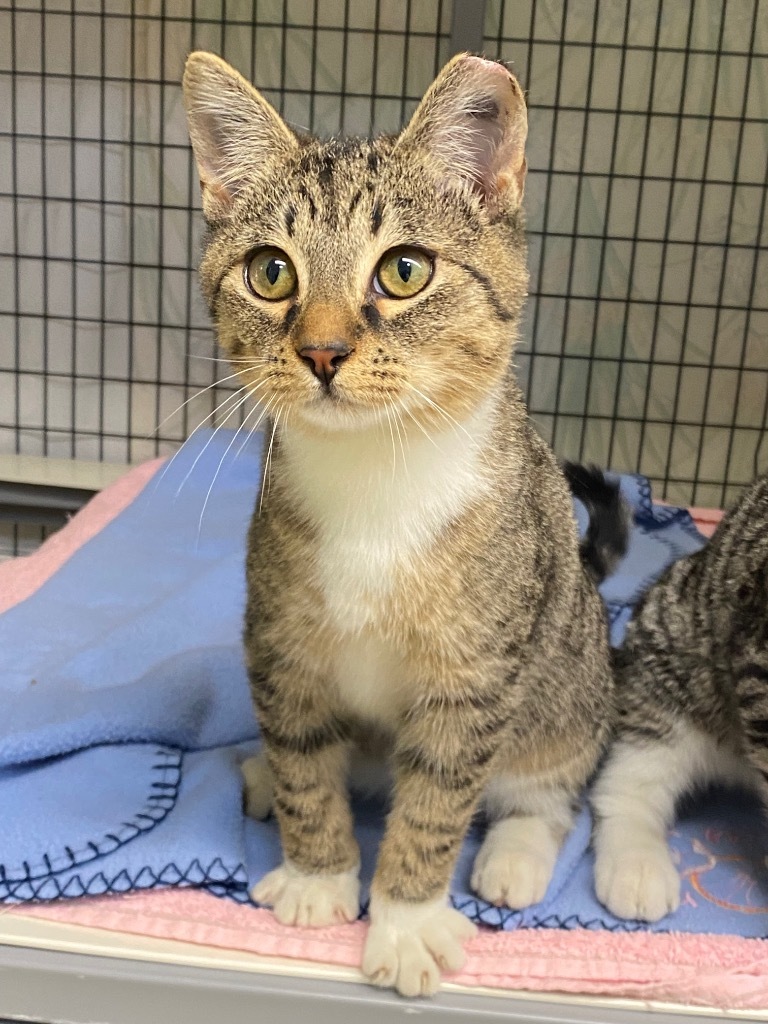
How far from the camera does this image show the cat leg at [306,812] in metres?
1.20

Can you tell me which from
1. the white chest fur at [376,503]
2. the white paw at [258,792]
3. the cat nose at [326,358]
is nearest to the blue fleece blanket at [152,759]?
the white paw at [258,792]

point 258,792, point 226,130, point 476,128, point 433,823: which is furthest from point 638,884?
point 226,130

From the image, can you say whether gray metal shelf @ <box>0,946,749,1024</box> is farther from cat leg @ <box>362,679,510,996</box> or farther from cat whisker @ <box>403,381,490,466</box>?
cat whisker @ <box>403,381,490,466</box>

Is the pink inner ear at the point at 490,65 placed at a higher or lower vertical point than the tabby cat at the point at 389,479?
higher

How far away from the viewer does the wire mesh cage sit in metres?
2.58

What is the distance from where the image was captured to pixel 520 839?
4.30ft

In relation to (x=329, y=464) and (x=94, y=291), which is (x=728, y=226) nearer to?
(x=94, y=291)

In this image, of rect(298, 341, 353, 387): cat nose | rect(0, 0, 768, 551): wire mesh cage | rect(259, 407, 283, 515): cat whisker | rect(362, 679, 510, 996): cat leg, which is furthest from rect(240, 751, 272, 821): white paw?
rect(0, 0, 768, 551): wire mesh cage

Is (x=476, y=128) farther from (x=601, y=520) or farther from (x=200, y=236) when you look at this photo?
(x=200, y=236)

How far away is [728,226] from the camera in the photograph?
105 inches

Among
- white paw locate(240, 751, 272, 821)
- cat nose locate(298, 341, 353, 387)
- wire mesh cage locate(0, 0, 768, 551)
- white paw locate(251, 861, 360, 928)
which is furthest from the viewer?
wire mesh cage locate(0, 0, 768, 551)

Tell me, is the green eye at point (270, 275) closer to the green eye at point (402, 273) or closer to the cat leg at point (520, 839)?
the green eye at point (402, 273)

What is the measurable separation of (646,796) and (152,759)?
0.67 m

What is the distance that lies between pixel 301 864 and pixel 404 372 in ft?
1.98
